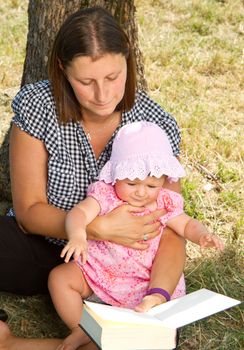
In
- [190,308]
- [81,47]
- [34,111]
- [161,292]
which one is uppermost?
→ [81,47]

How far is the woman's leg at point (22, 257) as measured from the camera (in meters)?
2.92

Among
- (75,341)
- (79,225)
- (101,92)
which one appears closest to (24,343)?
(75,341)

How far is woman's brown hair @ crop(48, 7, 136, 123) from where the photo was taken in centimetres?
258

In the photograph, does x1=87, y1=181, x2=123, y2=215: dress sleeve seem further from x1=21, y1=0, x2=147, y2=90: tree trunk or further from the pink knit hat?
x1=21, y1=0, x2=147, y2=90: tree trunk

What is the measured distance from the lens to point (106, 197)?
273 centimetres

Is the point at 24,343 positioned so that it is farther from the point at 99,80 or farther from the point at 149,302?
the point at 99,80

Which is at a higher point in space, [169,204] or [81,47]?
[81,47]

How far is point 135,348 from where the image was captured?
2.21 meters

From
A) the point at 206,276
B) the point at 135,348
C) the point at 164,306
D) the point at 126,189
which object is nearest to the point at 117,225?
the point at 126,189

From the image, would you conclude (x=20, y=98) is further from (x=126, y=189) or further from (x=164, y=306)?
(x=164, y=306)

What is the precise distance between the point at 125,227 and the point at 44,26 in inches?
55.5

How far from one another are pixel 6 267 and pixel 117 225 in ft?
1.79

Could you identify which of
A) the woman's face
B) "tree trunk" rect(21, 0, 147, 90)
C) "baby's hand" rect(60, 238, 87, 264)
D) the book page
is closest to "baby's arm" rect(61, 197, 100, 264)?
"baby's hand" rect(60, 238, 87, 264)

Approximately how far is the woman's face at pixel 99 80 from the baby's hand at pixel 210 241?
22.8 inches
